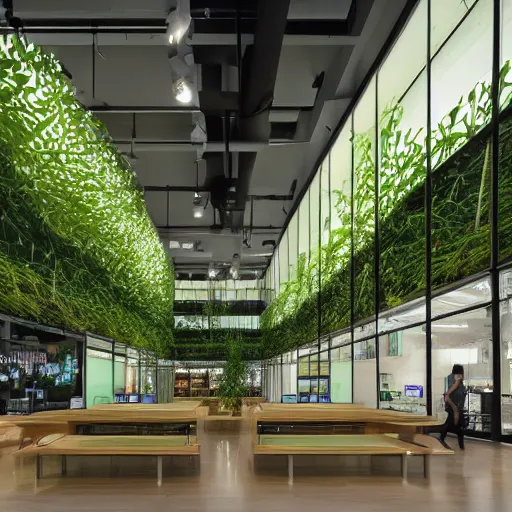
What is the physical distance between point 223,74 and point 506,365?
Result: 7.01 m

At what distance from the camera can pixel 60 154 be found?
10.0 meters

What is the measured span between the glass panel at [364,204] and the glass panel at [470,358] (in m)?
2.76

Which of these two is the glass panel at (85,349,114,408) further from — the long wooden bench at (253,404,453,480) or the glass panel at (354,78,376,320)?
the long wooden bench at (253,404,453,480)

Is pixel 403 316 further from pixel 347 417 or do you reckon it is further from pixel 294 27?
pixel 294 27

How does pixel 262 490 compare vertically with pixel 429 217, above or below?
below

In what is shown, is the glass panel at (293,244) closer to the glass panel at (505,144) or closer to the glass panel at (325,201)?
the glass panel at (325,201)

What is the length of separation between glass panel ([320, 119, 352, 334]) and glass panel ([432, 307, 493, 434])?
4.57m

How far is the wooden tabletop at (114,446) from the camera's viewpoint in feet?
18.8

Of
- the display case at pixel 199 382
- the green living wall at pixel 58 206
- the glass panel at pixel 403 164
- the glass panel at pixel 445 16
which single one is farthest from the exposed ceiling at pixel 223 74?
the display case at pixel 199 382

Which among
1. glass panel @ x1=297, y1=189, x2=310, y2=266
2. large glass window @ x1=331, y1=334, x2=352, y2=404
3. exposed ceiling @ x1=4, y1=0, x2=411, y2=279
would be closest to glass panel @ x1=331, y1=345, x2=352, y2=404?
large glass window @ x1=331, y1=334, x2=352, y2=404

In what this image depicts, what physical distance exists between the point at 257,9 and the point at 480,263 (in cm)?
420

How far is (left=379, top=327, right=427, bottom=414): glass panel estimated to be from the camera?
A: 9883 millimetres

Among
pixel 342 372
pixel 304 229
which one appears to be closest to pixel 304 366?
pixel 304 229

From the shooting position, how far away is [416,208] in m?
9.84
